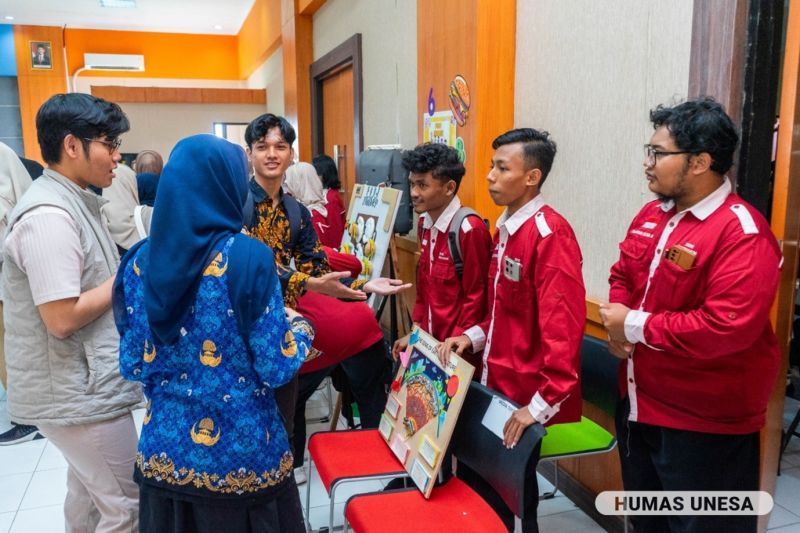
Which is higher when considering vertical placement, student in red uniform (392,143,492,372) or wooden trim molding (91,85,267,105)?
wooden trim molding (91,85,267,105)

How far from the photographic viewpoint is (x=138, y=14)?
992 cm

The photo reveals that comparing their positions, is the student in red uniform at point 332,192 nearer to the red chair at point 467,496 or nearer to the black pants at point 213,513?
the red chair at point 467,496

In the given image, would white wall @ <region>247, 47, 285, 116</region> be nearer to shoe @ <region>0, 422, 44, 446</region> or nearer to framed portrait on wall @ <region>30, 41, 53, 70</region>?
framed portrait on wall @ <region>30, 41, 53, 70</region>

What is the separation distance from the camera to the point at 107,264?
1.71 m

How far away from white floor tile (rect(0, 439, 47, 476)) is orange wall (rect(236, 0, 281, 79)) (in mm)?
5764

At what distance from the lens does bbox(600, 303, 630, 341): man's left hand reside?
1.59 meters

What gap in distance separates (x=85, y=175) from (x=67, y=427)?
0.69 m

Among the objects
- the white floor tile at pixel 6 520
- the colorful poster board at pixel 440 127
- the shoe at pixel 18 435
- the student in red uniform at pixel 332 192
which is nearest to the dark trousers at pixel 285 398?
→ the white floor tile at pixel 6 520

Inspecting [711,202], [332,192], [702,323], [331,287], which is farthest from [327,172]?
[702,323]

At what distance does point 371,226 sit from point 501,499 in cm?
168

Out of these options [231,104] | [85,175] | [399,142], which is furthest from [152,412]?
[231,104]

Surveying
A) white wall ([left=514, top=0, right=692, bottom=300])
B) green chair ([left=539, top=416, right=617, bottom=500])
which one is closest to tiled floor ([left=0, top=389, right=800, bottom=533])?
green chair ([left=539, top=416, right=617, bottom=500])

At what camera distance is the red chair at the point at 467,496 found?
66.8 inches

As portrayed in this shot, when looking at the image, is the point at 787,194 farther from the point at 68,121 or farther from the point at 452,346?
the point at 68,121
